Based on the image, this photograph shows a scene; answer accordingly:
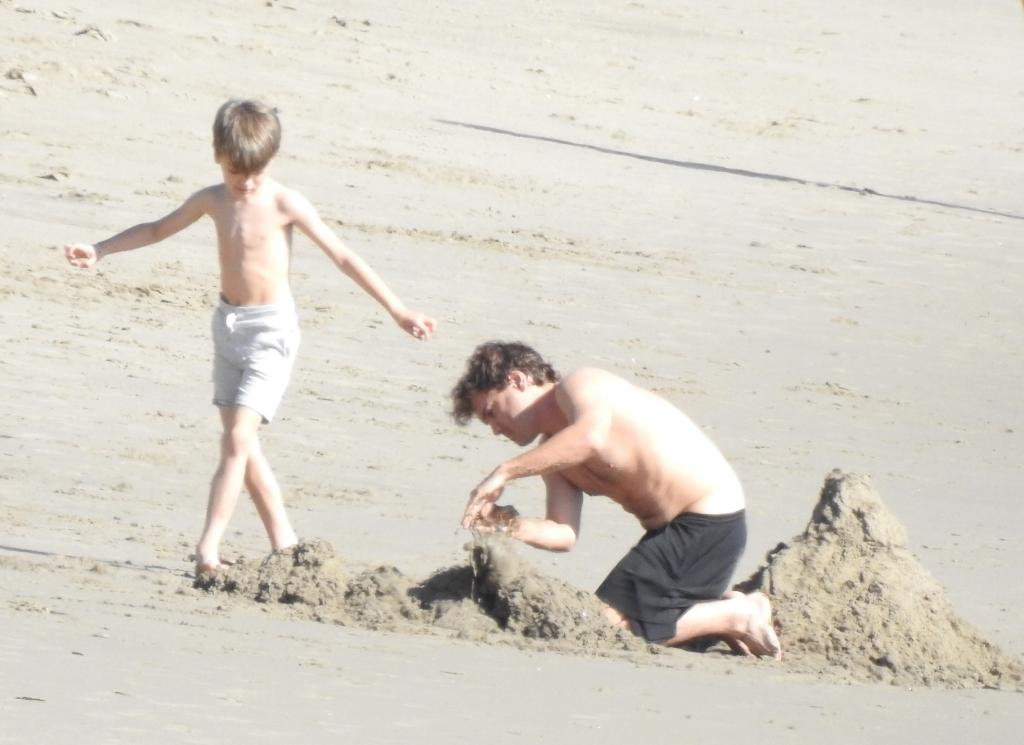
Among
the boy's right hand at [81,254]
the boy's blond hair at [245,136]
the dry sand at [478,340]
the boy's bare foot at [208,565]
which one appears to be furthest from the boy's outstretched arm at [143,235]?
the boy's bare foot at [208,565]

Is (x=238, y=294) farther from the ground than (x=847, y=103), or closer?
closer

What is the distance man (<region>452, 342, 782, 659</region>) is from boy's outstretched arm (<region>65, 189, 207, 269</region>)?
1026mm

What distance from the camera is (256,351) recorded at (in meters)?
5.59

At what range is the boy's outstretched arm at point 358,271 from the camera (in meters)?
5.45

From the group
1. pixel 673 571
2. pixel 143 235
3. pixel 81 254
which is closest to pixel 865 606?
pixel 673 571

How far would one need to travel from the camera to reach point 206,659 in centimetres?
434

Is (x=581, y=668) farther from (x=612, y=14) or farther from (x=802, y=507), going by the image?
(x=612, y=14)

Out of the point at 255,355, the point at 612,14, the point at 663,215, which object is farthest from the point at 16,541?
the point at 612,14

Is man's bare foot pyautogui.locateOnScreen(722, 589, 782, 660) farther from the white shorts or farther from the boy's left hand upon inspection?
the white shorts

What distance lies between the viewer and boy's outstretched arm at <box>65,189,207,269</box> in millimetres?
5715

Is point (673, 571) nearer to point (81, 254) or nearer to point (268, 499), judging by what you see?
point (268, 499)

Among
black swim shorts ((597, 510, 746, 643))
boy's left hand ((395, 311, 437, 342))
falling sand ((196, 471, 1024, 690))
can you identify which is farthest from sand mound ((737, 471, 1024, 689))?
boy's left hand ((395, 311, 437, 342))

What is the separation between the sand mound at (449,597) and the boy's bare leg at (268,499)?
0.33 meters

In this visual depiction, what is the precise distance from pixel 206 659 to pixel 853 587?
2.17 metres
